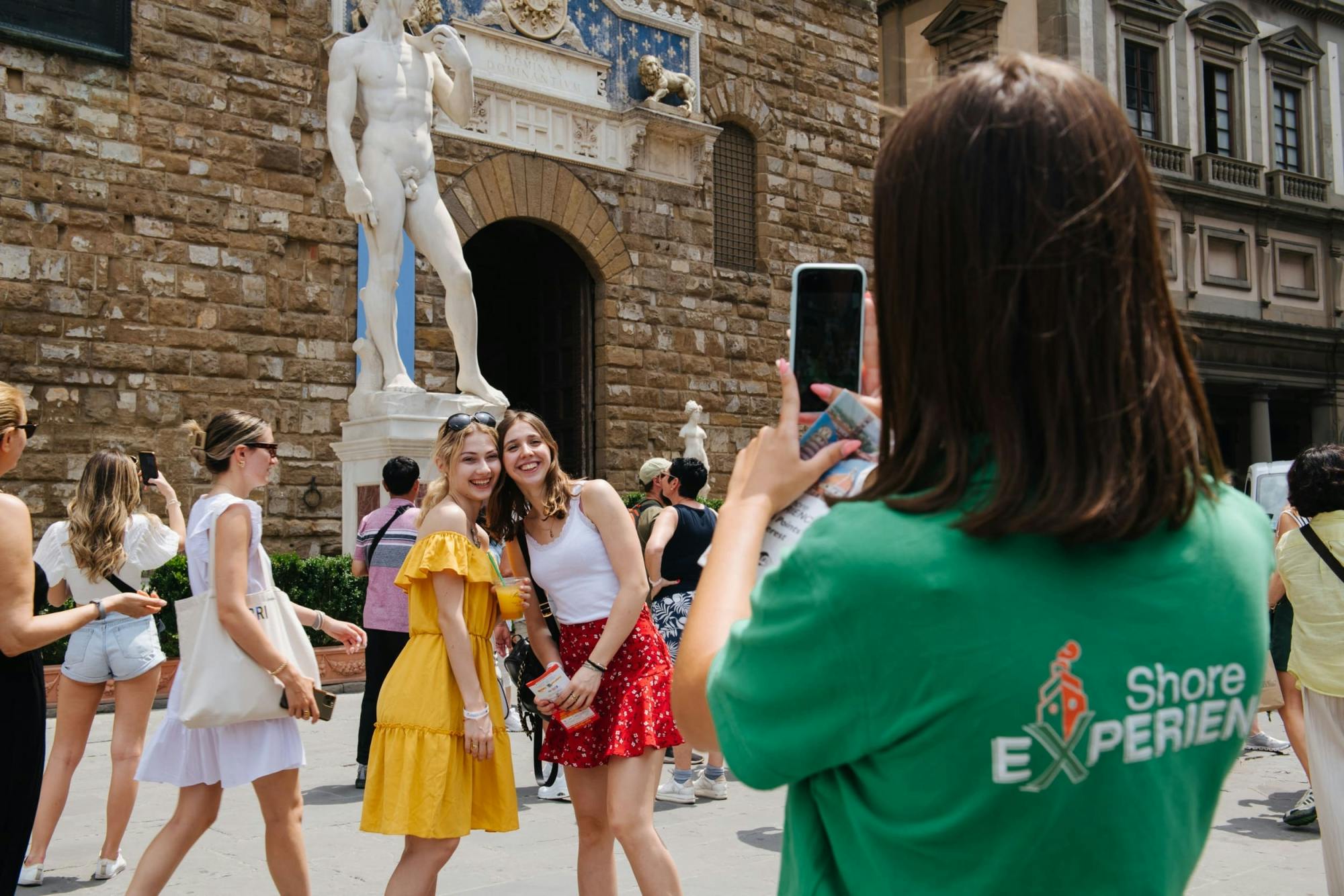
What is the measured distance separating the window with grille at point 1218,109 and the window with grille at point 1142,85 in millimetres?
1720

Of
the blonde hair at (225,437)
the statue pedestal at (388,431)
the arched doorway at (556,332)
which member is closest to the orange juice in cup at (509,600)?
the blonde hair at (225,437)

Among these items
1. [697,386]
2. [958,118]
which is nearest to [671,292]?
[697,386]

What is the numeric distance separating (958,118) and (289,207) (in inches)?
496

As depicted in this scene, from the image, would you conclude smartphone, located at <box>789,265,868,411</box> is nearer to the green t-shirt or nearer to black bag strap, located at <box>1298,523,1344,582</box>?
the green t-shirt

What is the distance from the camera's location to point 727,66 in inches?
672

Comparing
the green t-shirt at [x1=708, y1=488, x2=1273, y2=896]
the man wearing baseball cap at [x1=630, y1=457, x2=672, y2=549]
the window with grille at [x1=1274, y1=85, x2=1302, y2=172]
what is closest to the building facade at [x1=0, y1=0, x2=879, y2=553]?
the man wearing baseball cap at [x1=630, y1=457, x2=672, y2=549]

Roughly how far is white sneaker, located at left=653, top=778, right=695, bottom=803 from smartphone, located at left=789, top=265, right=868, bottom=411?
17.5 ft

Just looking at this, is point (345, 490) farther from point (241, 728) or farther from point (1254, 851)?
point (1254, 851)

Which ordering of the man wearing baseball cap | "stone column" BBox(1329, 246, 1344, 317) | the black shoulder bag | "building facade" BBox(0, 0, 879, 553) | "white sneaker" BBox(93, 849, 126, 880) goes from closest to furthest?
the black shoulder bag
"white sneaker" BBox(93, 849, 126, 880)
the man wearing baseball cap
"building facade" BBox(0, 0, 879, 553)
"stone column" BBox(1329, 246, 1344, 317)

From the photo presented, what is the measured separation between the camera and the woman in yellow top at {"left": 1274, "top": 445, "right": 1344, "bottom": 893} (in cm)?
473

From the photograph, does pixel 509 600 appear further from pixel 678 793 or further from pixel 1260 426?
pixel 1260 426

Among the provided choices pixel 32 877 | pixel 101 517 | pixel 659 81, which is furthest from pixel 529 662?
pixel 659 81

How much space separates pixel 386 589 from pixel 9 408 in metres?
3.41

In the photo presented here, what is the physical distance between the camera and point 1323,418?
1122 inches
